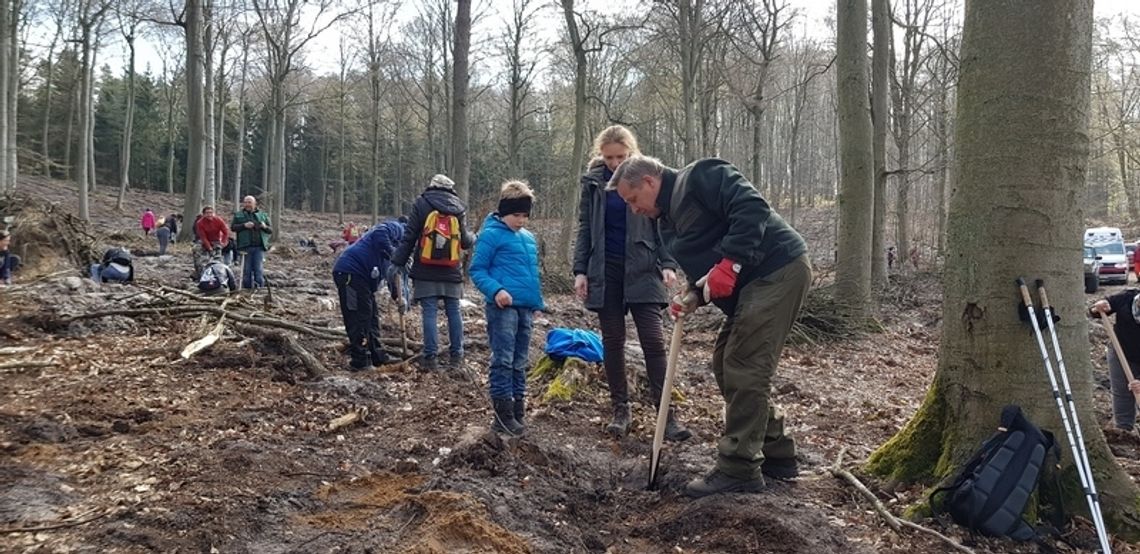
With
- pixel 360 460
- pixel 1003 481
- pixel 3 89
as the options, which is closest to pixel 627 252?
pixel 360 460

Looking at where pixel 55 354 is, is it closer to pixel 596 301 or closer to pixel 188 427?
pixel 188 427

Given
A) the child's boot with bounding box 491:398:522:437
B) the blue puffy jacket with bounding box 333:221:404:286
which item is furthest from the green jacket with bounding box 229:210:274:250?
the child's boot with bounding box 491:398:522:437

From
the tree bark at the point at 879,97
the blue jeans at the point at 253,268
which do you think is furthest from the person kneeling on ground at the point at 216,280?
the tree bark at the point at 879,97

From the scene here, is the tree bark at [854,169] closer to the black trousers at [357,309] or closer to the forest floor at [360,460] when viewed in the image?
the forest floor at [360,460]

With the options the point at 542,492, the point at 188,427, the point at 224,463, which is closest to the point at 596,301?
the point at 542,492

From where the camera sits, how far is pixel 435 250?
6.73 m

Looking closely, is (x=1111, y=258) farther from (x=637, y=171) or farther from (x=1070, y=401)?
(x=637, y=171)

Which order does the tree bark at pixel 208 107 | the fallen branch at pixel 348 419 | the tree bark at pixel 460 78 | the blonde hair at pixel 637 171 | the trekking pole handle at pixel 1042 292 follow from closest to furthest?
the trekking pole handle at pixel 1042 292, the blonde hair at pixel 637 171, the fallen branch at pixel 348 419, the tree bark at pixel 460 78, the tree bark at pixel 208 107

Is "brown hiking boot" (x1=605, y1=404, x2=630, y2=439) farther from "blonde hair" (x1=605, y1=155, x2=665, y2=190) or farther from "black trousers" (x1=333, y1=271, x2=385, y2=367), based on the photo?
"black trousers" (x1=333, y1=271, x2=385, y2=367)

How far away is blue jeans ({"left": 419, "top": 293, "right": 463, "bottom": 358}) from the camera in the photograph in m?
6.95

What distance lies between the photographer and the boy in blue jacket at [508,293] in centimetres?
473

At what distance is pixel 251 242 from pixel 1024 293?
38.1 ft

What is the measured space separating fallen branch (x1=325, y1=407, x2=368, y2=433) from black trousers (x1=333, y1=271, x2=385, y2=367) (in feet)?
6.49

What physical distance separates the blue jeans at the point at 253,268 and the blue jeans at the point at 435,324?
6.35 m
